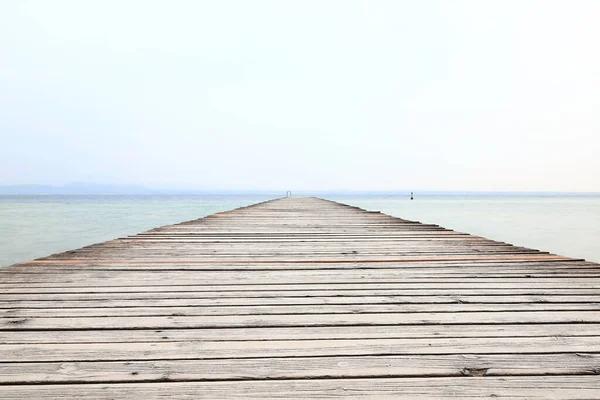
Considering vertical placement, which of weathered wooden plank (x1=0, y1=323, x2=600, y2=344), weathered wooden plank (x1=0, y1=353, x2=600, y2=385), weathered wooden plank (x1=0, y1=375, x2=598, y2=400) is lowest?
weathered wooden plank (x1=0, y1=375, x2=598, y2=400)

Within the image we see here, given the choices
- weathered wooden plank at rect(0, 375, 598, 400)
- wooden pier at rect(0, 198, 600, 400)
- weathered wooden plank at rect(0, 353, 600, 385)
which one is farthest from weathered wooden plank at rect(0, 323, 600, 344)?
weathered wooden plank at rect(0, 375, 598, 400)

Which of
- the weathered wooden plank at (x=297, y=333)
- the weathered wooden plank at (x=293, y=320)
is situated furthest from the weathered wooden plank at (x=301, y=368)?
the weathered wooden plank at (x=293, y=320)

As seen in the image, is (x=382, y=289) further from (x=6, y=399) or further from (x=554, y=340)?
(x=6, y=399)

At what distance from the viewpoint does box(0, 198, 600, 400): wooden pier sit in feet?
3.43

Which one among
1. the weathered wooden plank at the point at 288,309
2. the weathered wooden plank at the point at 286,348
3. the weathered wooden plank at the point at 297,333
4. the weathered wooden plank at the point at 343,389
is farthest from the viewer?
the weathered wooden plank at the point at 288,309

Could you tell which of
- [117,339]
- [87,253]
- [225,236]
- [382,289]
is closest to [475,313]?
[382,289]

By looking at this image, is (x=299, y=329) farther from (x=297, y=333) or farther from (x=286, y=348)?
(x=286, y=348)

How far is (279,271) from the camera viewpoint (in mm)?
2375

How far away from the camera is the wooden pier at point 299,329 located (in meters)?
1.04

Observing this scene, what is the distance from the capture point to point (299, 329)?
4.57 ft

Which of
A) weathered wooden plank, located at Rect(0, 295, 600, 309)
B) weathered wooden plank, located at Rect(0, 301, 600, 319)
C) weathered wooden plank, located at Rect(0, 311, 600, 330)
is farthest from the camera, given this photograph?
weathered wooden plank, located at Rect(0, 295, 600, 309)

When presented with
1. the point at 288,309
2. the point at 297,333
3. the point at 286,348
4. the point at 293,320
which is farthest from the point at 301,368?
the point at 288,309

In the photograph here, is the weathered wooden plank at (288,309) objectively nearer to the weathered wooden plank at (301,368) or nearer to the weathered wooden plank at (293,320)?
the weathered wooden plank at (293,320)

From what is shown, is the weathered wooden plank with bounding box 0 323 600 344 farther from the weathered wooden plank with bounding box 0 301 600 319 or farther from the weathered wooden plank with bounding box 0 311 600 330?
the weathered wooden plank with bounding box 0 301 600 319
